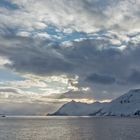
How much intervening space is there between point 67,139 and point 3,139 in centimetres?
2206

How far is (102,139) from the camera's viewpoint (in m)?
119

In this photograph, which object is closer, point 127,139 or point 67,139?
point 127,139

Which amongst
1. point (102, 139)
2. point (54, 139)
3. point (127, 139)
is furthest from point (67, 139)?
point (127, 139)

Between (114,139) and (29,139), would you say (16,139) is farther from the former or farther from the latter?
(114,139)

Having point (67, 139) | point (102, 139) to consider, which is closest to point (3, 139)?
point (67, 139)

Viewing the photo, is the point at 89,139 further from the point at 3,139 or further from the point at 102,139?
the point at 3,139

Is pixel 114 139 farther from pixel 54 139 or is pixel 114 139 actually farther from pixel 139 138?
pixel 54 139

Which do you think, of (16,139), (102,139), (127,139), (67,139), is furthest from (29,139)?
(127,139)

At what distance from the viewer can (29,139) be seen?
121 m

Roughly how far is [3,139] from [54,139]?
17.3 meters

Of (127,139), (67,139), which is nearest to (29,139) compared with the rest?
(67,139)

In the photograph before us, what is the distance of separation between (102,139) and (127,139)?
8.67 metres

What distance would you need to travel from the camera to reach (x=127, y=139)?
11500cm

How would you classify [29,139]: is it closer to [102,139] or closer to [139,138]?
[102,139]
